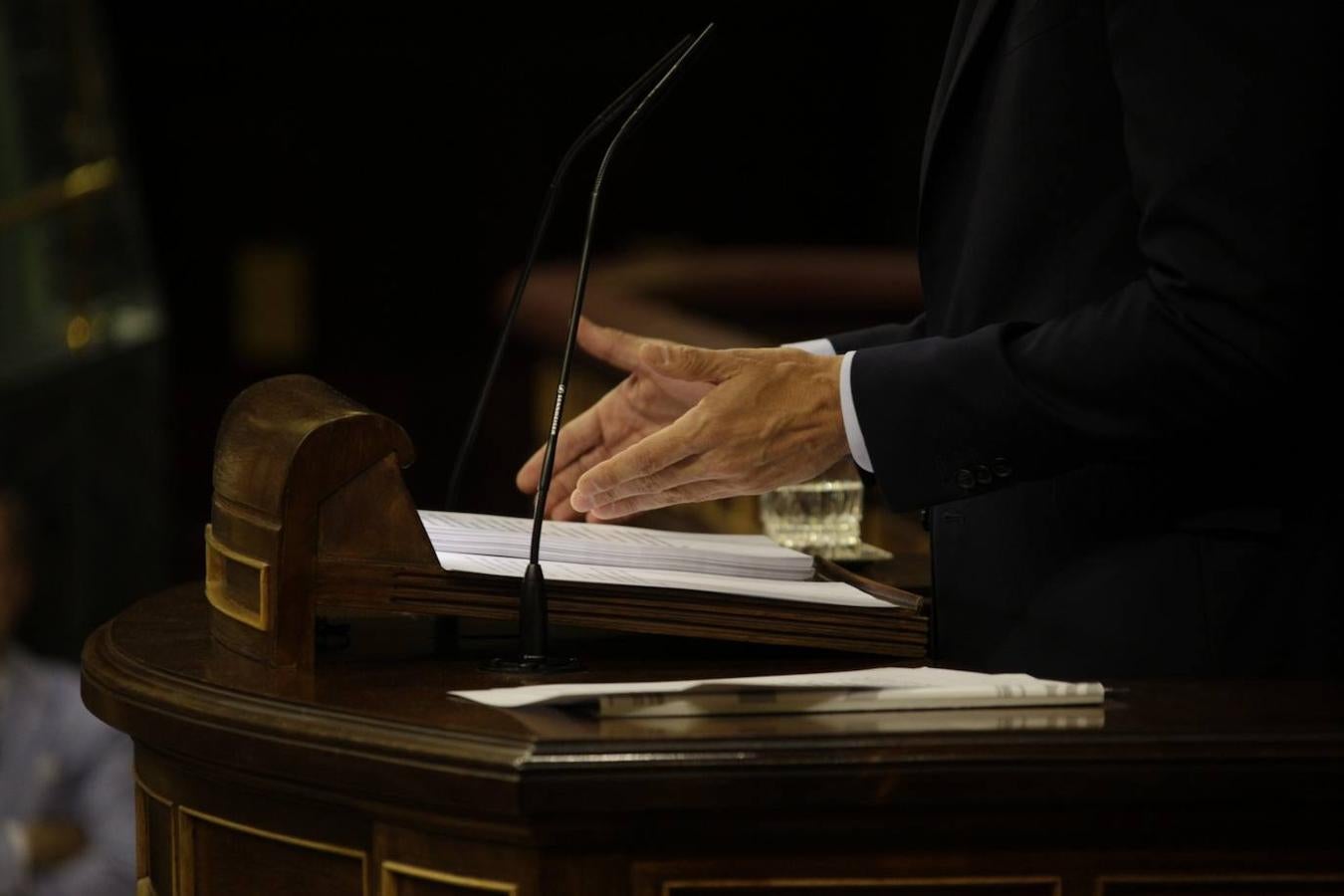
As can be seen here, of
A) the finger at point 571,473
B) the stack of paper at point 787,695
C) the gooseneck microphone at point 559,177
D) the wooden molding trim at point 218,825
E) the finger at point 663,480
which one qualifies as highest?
the gooseneck microphone at point 559,177

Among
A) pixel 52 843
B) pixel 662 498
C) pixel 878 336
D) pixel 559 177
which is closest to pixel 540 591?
pixel 662 498

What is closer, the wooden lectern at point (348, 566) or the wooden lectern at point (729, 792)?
the wooden lectern at point (729, 792)

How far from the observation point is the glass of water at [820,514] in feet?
6.47

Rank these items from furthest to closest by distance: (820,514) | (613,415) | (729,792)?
(820,514), (613,415), (729,792)

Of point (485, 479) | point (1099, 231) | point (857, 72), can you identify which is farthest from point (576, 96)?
point (1099, 231)

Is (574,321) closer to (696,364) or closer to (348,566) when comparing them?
(696,364)

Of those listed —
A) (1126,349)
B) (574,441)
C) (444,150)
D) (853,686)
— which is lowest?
(853,686)

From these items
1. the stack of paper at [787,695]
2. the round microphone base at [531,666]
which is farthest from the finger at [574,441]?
the stack of paper at [787,695]

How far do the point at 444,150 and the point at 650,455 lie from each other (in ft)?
24.2

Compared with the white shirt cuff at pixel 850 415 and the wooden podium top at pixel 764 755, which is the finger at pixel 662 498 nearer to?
the white shirt cuff at pixel 850 415

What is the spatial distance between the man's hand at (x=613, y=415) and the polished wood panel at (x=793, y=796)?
0.48 m

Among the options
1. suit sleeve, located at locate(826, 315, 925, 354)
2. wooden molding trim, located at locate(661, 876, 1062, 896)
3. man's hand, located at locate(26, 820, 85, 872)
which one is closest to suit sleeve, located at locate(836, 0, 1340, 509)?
wooden molding trim, located at locate(661, 876, 1062, 896)

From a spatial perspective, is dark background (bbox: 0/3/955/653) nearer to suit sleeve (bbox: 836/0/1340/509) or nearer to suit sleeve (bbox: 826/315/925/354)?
suit sleeve (bbox: 826/315/925/354)

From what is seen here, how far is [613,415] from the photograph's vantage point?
63.5 inches
